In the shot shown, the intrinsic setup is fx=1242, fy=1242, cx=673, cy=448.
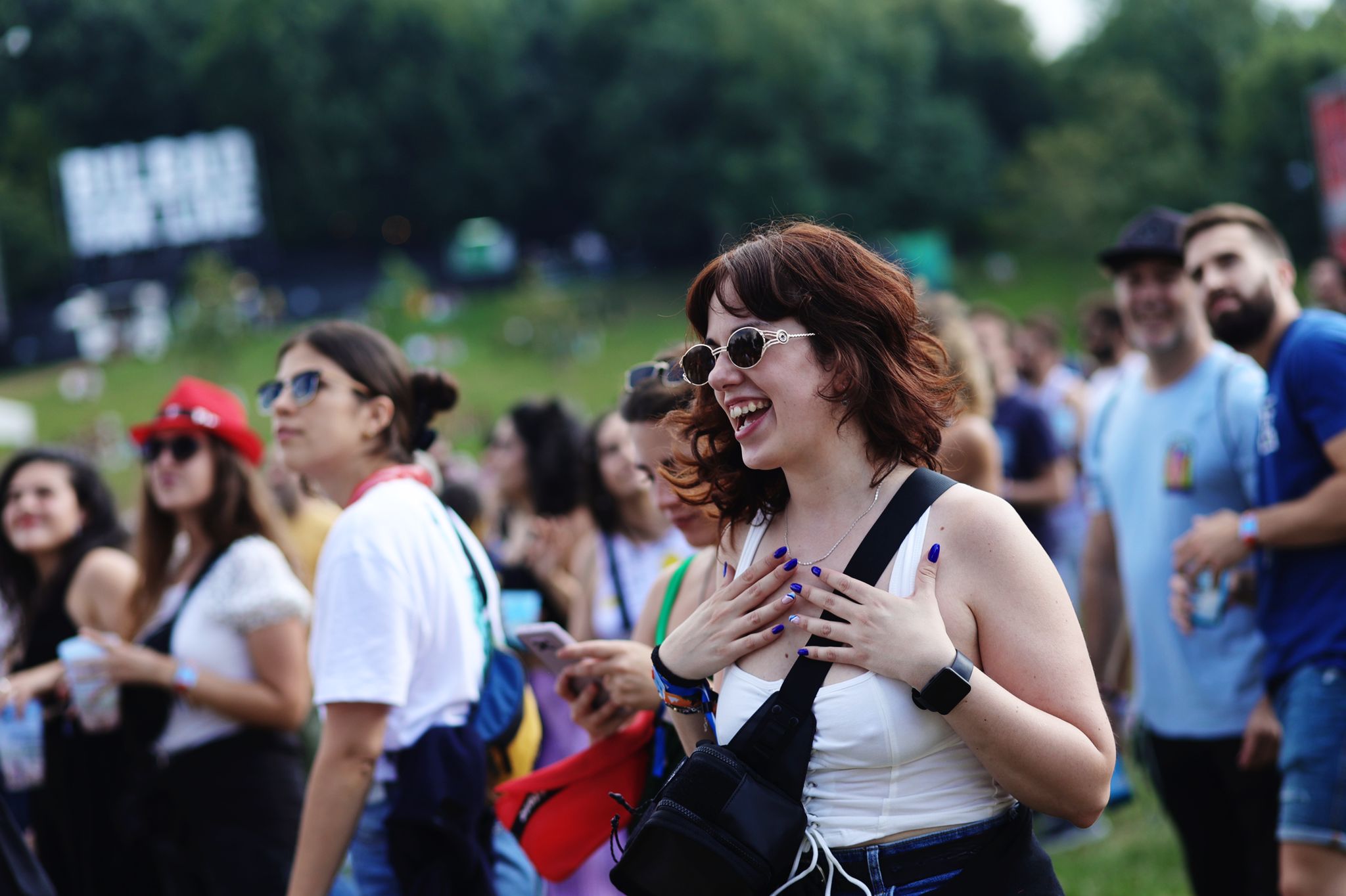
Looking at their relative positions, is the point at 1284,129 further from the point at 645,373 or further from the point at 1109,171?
the point at 645,373

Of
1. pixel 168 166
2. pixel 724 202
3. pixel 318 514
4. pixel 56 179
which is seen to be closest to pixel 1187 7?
pixel 724 202

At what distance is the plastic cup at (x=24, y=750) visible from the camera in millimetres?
4832

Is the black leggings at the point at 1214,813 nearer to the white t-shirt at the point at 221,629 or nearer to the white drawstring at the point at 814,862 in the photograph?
the white drawstring at the point at 814,862

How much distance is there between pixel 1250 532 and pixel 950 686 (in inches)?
83.9

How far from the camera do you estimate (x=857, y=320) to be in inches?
91.3

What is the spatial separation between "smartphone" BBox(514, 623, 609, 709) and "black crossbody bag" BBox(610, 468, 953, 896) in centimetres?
84

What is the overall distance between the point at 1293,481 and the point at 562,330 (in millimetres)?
44044

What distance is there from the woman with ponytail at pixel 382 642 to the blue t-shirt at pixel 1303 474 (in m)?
2.37

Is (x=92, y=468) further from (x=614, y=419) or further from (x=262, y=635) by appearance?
(x=614, y=419)

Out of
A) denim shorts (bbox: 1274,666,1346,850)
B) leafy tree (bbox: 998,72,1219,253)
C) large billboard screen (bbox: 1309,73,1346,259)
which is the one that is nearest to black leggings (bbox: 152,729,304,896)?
denim shorts (bbox: 1274,666,1346,850)

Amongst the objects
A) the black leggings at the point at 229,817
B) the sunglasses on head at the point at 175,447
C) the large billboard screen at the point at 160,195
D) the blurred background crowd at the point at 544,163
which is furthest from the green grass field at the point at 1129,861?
the large billboard screen at the point at 160,195

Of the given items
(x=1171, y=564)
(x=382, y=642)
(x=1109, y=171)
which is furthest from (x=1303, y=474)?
(x=1109, y=171)

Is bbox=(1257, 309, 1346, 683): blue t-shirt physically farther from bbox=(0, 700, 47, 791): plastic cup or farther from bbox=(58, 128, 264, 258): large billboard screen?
bbox=(58, 128, 264, 258): large billboard screen

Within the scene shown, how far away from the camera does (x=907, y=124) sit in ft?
237
